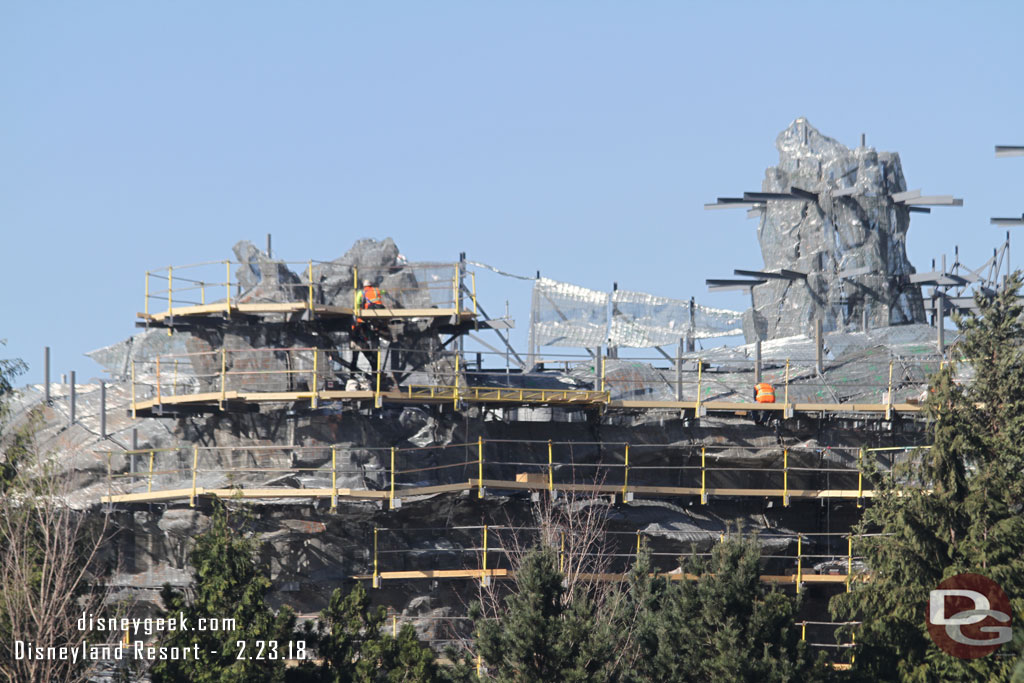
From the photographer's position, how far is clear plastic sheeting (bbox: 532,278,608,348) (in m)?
52.2

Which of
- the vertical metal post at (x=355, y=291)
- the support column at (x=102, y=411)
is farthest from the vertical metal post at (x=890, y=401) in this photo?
the support column at (x=102, y=411)

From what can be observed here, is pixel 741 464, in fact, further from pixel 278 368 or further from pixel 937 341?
pixel 278 368

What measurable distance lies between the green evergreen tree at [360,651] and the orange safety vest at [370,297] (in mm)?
7167

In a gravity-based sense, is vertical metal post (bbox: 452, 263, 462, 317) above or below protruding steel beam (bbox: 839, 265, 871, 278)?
below

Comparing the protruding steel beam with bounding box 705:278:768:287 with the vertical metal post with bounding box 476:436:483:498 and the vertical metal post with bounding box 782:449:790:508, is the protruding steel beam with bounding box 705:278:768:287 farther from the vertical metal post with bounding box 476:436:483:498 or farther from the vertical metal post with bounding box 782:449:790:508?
the vertical metal post with bounding box 476:436:483:498

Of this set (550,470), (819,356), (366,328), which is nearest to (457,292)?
(366,328)

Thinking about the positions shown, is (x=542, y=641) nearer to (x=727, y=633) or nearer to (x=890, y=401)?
(x=727, y=633)

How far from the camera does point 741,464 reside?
4453 cm

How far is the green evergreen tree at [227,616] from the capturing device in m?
35.7

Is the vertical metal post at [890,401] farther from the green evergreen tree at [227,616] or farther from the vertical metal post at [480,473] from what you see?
the green evergreen tree at [227,616]

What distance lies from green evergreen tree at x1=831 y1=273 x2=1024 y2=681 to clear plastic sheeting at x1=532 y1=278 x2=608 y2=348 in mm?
15786

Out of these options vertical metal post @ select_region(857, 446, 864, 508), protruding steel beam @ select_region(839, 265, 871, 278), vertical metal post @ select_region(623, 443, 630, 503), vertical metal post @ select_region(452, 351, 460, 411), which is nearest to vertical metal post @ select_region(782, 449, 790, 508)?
vertical metal post @ select_region(857, 446, 864, 508)

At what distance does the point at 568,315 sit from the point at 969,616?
754 inches

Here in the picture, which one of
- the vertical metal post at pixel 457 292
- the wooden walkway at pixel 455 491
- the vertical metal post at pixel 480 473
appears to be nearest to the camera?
the wooden walkway at pixel 455 491
